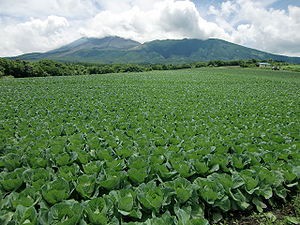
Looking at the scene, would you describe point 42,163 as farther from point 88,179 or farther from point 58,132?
point 58,132

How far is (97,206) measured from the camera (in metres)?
3.79

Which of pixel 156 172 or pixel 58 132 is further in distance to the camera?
pixel 58 132

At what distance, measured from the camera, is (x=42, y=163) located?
5.56 metres

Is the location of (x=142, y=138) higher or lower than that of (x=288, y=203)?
higher

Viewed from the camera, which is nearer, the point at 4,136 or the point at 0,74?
the point at 4,136

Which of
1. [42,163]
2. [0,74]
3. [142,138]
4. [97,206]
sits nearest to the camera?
[97,206]

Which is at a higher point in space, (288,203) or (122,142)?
(122,142)

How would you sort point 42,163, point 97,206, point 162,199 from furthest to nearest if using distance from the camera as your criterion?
1. point 42,163
2. point 162,199
3. point 97,206

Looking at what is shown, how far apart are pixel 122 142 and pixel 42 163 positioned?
2.26 metres

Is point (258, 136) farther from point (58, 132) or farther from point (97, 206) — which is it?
point (58, 132)

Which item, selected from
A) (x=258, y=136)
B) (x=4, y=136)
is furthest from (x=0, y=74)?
(x=258, y=136)

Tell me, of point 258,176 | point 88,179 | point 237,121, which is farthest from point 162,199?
point 237,121

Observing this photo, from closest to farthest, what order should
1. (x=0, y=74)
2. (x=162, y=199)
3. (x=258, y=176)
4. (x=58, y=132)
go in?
(x=162, y=199) → (x=258, y=176) → (x=58, y=132) → (x=0, y=74)

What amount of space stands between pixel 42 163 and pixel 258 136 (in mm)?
6910
